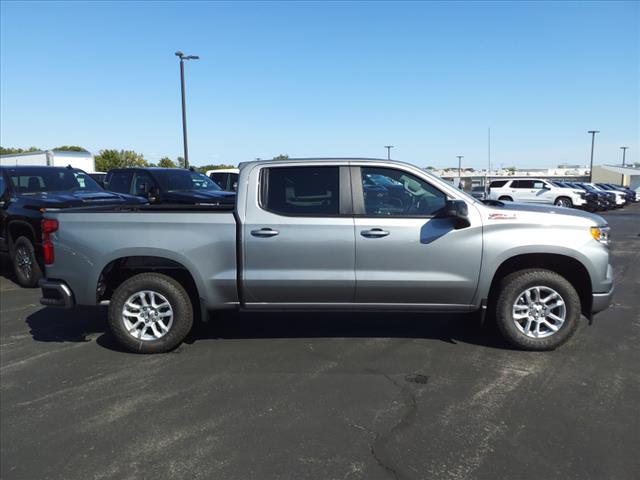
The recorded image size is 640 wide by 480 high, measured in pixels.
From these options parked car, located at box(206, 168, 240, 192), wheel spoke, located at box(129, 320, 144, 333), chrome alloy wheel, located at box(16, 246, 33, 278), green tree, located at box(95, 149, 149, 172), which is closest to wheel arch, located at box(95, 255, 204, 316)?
wheel spoke, located at box(129, 320, 144, 333)

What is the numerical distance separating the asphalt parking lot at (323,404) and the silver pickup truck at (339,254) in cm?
46

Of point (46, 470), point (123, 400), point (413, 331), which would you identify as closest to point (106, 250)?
point (123, 400)

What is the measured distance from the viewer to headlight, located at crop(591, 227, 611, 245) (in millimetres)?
4637

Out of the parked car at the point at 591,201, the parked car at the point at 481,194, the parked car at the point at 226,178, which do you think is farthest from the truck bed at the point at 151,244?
the parked car at the point at 591,201

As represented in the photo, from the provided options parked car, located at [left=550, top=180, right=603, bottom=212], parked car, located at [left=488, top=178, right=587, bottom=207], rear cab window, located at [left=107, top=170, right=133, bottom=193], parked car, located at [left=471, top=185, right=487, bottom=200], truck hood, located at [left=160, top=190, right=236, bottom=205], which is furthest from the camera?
parked car, located at [left=550, top=180, right=603, bottom=212]

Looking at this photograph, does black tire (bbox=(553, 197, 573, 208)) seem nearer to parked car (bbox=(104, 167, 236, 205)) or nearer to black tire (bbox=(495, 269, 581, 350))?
parked car (bbox=(104, 167, 236, 205))

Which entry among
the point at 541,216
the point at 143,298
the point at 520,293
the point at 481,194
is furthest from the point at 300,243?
the point at 481,194

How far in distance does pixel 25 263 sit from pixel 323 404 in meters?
6.32

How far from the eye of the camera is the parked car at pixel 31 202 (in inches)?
299

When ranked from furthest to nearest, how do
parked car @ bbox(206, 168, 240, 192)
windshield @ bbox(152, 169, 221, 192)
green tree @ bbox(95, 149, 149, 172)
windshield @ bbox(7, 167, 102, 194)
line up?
green tree @ bbox(95, 149, 149, 172) < parked car @ bbox(206, 168, 240, 192) < windshield @ bbox(152, 169, 221, 192) < windshield @ bbox(7, 167, 102, 194)

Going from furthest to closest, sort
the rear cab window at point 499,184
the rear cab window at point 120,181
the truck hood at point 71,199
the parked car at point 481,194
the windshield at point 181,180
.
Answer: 1. the rear cab window at point 499,184
2. the parked car at point 481,194
3. the rear cab window at point 120,181
4. the windshield at point 181,180
5. the truck hood at point 71,199

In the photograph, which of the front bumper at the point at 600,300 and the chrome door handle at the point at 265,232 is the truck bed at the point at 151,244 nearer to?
the chrome door handle at the point at 265,232

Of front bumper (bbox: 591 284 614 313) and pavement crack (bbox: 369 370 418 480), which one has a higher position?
front bumper (bbox: 591 284 614 313)

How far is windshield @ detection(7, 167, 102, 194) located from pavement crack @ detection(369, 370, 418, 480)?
7.12 metres
